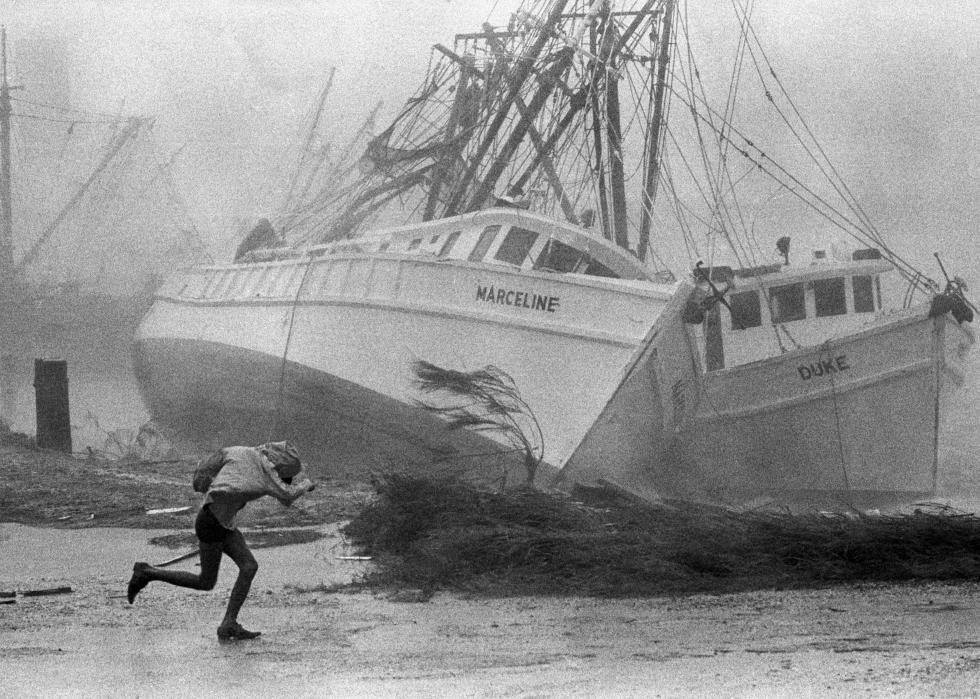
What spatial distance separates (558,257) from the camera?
22.3 m

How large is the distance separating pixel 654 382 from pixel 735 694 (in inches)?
571

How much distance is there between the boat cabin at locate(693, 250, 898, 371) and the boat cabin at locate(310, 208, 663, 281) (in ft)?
10.9

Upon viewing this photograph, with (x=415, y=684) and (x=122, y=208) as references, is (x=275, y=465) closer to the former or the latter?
(x=415, y=684)

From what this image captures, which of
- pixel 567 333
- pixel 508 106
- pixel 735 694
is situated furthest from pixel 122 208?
pixel 735 694

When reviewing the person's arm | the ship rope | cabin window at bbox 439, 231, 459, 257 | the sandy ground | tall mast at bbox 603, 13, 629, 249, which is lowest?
the sandy ground

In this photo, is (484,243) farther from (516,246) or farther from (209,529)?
(209,529)

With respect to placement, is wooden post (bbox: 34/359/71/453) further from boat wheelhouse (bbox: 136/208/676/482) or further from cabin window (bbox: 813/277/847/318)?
cabin window (bbox: 813/277/847/318)

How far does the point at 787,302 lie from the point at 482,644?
18869mm

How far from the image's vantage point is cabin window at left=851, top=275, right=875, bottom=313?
25625 mm

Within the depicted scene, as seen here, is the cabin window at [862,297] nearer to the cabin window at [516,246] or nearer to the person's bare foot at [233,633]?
the cabin window at [516,246]

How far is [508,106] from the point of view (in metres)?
26.3

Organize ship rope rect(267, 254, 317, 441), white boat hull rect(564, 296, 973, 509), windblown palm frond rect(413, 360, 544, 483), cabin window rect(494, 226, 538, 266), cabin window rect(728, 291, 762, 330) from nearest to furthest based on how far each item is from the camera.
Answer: windblown palm frond rect(413, 360, 544, 483) → cabin window rect(494, 226, 538, 266) → white boat hull rect(564, 296, 973, 509) → ship rope rect(267, 254, 317, 441) → cabin window rect(728, 291, 762, 330)

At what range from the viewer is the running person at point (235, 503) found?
845 centimetres

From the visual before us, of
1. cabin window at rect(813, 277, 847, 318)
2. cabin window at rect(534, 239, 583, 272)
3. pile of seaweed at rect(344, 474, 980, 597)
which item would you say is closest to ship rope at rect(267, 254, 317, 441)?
cabin window at rect(534, 239, 583, 272)
